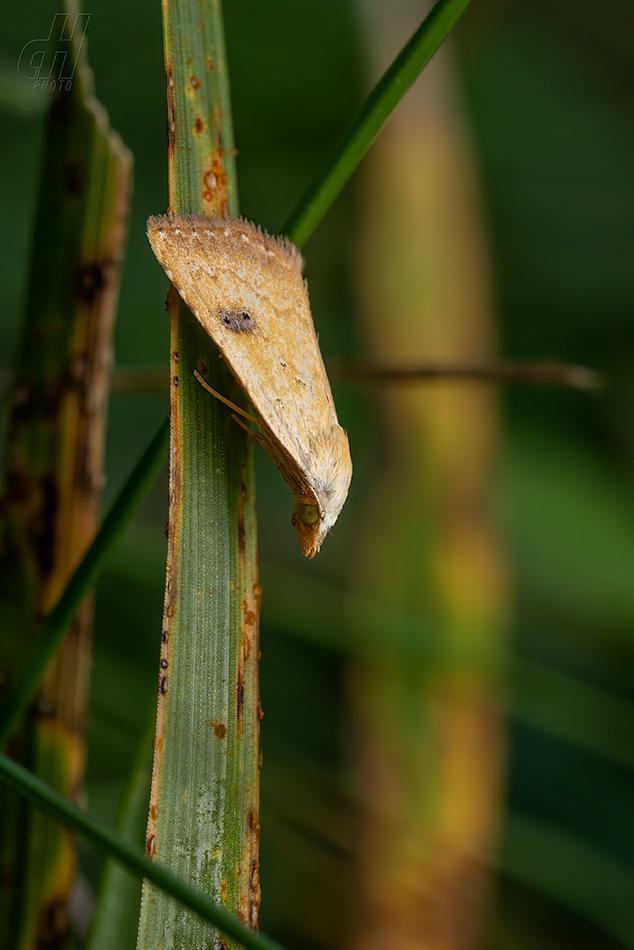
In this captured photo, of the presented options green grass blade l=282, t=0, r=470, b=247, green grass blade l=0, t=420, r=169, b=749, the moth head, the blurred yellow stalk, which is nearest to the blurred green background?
the blurred yellow stalk

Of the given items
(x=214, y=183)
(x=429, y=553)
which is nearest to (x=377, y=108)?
(x=214, y=183)

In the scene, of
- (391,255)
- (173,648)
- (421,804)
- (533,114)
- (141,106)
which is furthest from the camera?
(533,114)

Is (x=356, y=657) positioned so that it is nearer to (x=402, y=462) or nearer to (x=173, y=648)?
(x=402, y=462)

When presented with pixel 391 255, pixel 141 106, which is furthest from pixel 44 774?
pixel 141 106

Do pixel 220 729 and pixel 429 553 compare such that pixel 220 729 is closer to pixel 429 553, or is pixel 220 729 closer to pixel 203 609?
pixel 203 609

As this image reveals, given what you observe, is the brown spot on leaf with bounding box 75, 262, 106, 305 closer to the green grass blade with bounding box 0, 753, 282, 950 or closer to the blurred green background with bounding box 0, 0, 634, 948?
the green grass blade with bounding box 0, 753, 282, 950

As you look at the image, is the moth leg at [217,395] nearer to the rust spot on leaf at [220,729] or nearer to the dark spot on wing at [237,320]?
the dark spot on wing at [237,320]
